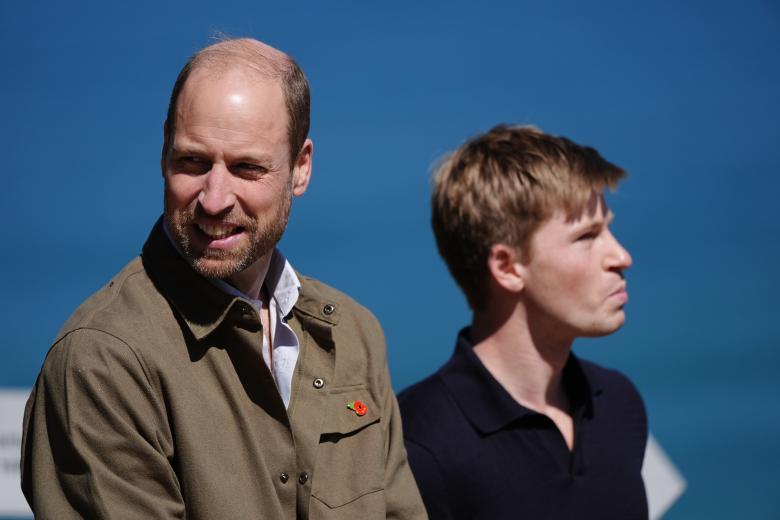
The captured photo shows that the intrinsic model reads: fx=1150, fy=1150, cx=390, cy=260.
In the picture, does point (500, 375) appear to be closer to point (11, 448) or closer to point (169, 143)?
point (169, 143)

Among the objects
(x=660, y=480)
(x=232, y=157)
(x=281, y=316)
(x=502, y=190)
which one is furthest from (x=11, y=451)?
(x=660, y=480)

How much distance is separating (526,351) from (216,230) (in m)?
0.94

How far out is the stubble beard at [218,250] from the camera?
1.58 m

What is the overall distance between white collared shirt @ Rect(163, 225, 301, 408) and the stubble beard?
0.20 ft

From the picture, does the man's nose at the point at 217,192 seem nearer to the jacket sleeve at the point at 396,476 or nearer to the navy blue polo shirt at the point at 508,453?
the jacket sleeve at the point at 396,476

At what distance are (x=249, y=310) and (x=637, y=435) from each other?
3.73 feet

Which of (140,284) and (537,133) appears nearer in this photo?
(140,284)

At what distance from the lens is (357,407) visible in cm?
178

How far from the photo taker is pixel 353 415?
1766mm

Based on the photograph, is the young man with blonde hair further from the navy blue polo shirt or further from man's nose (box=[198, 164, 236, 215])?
man's nose (box=[198, 164, 236, 215])

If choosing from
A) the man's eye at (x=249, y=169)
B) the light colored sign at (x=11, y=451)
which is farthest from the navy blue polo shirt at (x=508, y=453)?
the light colored sign at (x=11, y=451)

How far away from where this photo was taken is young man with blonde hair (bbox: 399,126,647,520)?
86.1 inches

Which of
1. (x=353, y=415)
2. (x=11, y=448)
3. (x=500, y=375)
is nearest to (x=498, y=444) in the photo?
(x=500, y=375)

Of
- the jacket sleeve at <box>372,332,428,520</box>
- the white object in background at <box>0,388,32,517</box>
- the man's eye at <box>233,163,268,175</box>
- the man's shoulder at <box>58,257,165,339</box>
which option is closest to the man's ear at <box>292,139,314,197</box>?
the man's eye at <box>233,163,268,175</box>
